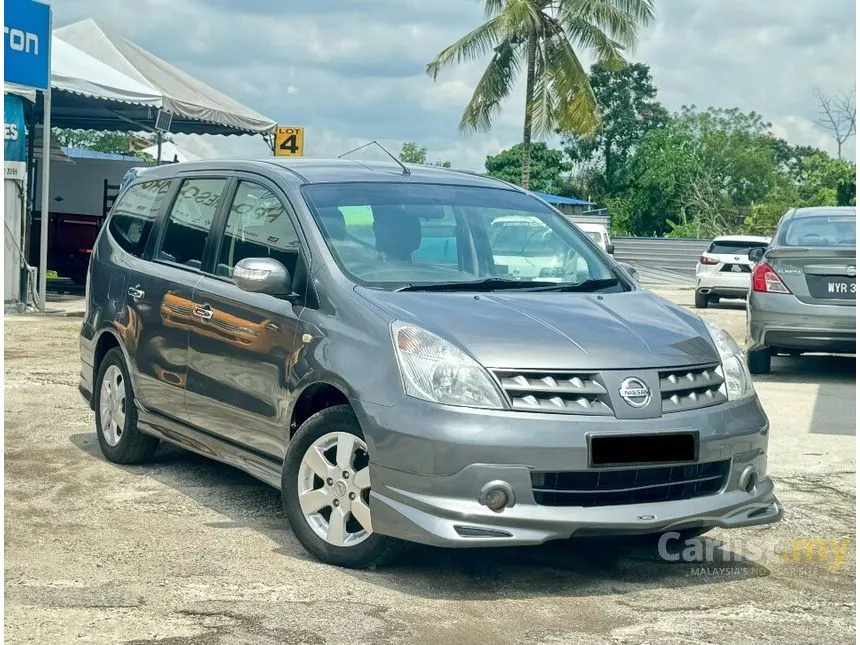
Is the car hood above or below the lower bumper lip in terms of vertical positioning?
above

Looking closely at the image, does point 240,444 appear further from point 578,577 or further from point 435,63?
point 435,63

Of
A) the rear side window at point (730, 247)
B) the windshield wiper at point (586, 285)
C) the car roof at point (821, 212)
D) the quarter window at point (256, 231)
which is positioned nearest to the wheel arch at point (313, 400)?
the quarter window at point (256, 231)

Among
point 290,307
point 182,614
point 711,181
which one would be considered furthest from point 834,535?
point 711,181

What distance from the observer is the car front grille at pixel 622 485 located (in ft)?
16.0

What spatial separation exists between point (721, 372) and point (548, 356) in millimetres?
845

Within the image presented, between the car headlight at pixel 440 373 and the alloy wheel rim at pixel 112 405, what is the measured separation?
8.93 feet

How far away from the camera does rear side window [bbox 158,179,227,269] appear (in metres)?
6.68

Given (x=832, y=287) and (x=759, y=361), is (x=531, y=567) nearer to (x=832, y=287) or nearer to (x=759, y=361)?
(x=832, y=287)

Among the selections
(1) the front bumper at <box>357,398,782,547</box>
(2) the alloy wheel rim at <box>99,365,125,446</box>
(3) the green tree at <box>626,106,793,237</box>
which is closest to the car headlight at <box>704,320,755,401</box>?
(1) the front bumper at <box>357,398,782,547</box>

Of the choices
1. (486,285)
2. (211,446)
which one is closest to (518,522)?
(486,285)

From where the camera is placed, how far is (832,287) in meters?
11.6

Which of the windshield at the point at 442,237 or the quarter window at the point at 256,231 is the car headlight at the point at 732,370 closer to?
the windshield at the point at 442,237

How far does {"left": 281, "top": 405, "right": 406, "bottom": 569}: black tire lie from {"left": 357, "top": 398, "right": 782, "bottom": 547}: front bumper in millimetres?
156

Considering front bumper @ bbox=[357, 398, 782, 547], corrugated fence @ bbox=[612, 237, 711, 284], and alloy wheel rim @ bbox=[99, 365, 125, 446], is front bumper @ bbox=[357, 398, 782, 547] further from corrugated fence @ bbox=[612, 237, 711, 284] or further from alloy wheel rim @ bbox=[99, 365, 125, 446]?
corrugated fence @ bbox=[612, 237, 711, 284]
